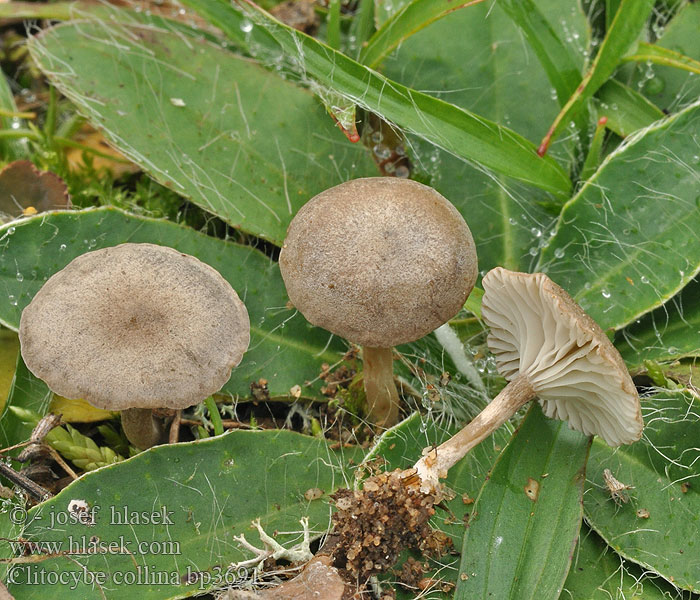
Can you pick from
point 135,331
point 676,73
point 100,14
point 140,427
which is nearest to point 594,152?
point 676,73

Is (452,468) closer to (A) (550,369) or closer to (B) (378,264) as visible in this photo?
(A) (550,369)

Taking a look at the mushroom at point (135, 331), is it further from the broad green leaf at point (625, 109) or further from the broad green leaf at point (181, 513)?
the broad green leaf at point (625, 109)

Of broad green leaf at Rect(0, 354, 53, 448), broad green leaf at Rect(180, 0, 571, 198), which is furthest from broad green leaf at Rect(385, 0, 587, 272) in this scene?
broad green leaf at Rect(0, 354, 53, 448)

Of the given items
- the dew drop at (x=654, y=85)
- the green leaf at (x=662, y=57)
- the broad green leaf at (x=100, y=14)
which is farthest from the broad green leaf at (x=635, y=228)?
the broad green leaf at (x=100, y=14)

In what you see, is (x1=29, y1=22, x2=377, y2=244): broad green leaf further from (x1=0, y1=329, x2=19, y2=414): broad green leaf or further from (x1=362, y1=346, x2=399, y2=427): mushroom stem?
(x1=0, y1=329, x2=19, y2=414): broad green leaf

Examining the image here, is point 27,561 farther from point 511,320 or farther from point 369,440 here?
point 511,320

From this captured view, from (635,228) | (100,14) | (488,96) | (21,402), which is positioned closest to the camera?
(21,402)

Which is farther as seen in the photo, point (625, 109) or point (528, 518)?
point (625, 109)
